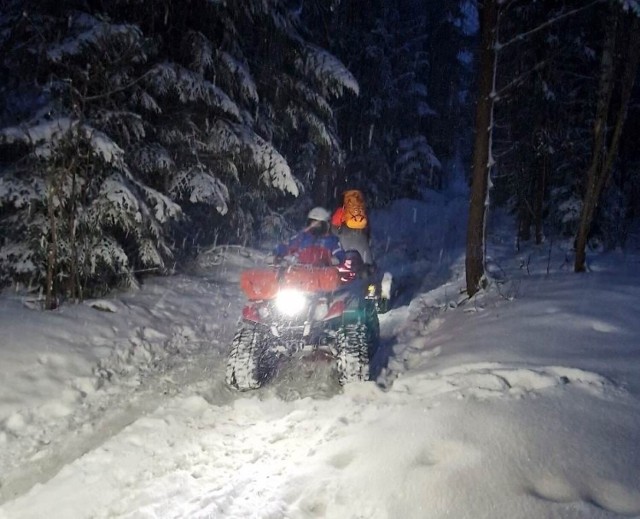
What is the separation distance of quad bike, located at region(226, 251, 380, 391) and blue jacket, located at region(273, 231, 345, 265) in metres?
0.63

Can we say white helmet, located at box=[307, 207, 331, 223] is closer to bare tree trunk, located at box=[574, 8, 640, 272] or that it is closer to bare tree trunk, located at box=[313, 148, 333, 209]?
bare tree trunk, located at box=[574, 8, 640, 272]

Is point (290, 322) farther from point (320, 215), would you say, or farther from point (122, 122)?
point (122, 122)

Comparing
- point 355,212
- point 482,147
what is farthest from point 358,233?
point 482,147

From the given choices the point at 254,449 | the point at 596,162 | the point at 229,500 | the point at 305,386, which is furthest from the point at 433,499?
the point at 596,162

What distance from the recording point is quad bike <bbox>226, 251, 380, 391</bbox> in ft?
15.8

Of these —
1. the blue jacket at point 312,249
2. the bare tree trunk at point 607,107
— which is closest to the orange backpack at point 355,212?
the blue jacket at point 312,249

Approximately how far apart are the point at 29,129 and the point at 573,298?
25.2ft

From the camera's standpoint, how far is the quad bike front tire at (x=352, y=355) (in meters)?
4.70

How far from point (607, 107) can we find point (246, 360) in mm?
7135

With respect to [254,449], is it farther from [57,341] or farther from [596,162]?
[596,162]

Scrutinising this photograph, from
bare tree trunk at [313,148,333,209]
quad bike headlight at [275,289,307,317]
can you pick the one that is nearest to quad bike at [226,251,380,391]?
quad bike headlight at [275,289,307,317]

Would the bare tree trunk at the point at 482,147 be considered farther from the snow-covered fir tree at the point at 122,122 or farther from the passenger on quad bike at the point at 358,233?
the snow-covered fir tree at the point at 122,122

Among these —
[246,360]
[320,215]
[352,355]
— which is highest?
[320,215]

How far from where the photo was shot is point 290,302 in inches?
195
